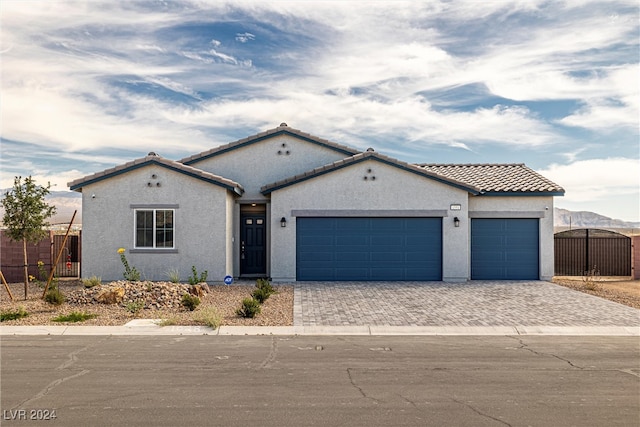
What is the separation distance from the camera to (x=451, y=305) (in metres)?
14.4

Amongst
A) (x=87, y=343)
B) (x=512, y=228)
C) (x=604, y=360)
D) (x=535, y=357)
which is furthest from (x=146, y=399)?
(x=512, y=228)

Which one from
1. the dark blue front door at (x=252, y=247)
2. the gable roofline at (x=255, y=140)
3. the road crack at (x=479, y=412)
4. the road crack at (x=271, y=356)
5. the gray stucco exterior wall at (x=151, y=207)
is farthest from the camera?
the gable roofline at (x=255, y=140)

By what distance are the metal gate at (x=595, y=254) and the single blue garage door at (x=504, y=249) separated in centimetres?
285

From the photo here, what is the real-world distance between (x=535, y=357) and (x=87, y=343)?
8.30m

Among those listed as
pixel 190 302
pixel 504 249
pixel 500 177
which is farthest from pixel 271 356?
pixel 500 177

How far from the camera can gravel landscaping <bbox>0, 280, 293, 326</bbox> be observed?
12.0 meters

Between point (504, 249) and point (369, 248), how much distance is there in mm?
5239

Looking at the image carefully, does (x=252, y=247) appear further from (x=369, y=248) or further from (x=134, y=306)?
(x=134, y=306)

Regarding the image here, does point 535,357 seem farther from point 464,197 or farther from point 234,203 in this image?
point 234,203

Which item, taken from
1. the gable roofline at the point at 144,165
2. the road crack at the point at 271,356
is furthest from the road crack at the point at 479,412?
the gable roofline at the point at 144,165

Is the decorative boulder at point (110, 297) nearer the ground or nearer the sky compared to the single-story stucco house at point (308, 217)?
nearer the ground

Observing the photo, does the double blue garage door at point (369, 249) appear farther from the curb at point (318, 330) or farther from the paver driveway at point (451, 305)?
the curb at point (318, 330)

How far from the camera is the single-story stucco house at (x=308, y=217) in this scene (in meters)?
18.2

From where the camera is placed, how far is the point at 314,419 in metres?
6.20
